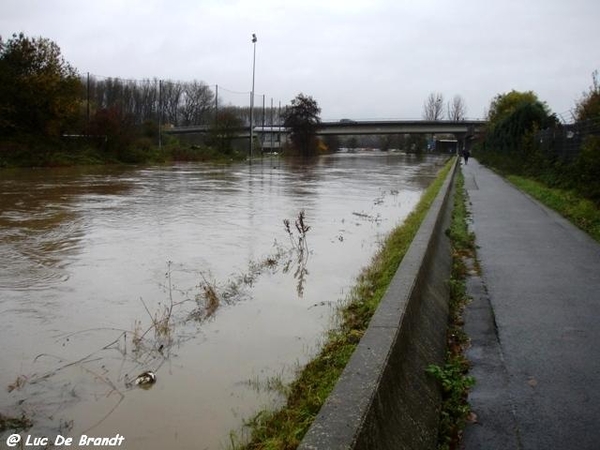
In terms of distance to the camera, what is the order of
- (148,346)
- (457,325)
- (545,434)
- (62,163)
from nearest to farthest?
(545,434)
(148,346)
(457,325)
(62,163)

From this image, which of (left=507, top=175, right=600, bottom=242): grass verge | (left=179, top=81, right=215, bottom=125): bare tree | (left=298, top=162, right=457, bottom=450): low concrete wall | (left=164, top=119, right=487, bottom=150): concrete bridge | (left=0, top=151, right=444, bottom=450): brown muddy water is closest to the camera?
(left=298, top=162, right=457, bottom=450): low concrete wall

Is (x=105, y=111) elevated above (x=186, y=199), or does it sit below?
above

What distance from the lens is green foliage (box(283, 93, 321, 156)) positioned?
84000 mm

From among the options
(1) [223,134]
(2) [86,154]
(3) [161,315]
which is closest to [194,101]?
(1) [223,134]

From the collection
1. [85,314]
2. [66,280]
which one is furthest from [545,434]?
[66,280]

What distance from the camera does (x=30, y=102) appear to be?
39.7 meters

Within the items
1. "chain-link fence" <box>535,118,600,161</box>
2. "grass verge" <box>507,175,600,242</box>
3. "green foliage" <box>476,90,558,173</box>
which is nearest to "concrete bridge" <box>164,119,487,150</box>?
"green foliage" <box>476,90,558,173</box>

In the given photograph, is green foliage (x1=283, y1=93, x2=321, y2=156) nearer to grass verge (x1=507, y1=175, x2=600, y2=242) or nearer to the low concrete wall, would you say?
grass verge (x1=507, y1=175, x2=600, y2=242)

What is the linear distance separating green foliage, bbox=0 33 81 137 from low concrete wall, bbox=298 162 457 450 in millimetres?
40326

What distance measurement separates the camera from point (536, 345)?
478 centimetres

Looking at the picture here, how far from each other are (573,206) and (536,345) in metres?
9.45

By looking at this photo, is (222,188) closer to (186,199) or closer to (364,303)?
(186,199)

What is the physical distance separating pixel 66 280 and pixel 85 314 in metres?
1.52

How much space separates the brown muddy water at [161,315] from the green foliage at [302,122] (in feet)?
239
